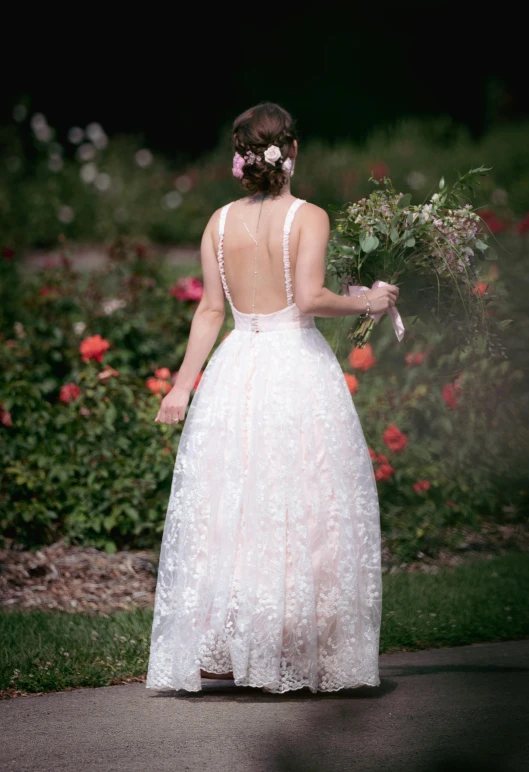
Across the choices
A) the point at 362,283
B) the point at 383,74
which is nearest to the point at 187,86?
the point at 383,74

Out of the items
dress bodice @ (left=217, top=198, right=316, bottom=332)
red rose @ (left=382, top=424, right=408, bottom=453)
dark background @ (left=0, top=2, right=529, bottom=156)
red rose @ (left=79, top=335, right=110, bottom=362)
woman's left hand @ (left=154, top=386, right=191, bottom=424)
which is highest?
dark background @ (left=0, top=2, right=529, bottom=156)

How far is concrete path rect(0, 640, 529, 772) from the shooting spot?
2799 millimetres

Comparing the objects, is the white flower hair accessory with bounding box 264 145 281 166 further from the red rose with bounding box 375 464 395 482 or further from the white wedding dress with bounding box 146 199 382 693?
the red rose with bounding box 375 464 395 482

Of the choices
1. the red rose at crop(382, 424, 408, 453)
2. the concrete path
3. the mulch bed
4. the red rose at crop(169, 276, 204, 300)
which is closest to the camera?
the concrete path

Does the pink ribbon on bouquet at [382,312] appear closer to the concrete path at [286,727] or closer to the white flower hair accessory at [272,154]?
the white flower hair accessory at [272,154]

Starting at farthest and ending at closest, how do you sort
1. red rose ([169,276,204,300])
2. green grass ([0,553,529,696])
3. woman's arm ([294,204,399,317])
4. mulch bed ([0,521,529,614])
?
red rose ([169,276,204,300]) → mulch bed ([0,521,529,614]) → green grass ([0,553,529,696]) → woman's arm ([294,204,399,317])

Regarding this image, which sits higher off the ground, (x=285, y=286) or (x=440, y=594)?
(x=285, y=286)

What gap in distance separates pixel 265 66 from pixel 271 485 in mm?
15366

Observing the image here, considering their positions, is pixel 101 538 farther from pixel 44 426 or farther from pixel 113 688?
pixel 113 688

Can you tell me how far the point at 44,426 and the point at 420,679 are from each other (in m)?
2.27

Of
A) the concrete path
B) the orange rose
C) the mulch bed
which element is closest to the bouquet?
the concrete path

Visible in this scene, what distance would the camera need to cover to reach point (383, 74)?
18000mm

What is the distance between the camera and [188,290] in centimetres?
587

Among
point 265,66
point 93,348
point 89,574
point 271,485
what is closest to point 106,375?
point 93,348
